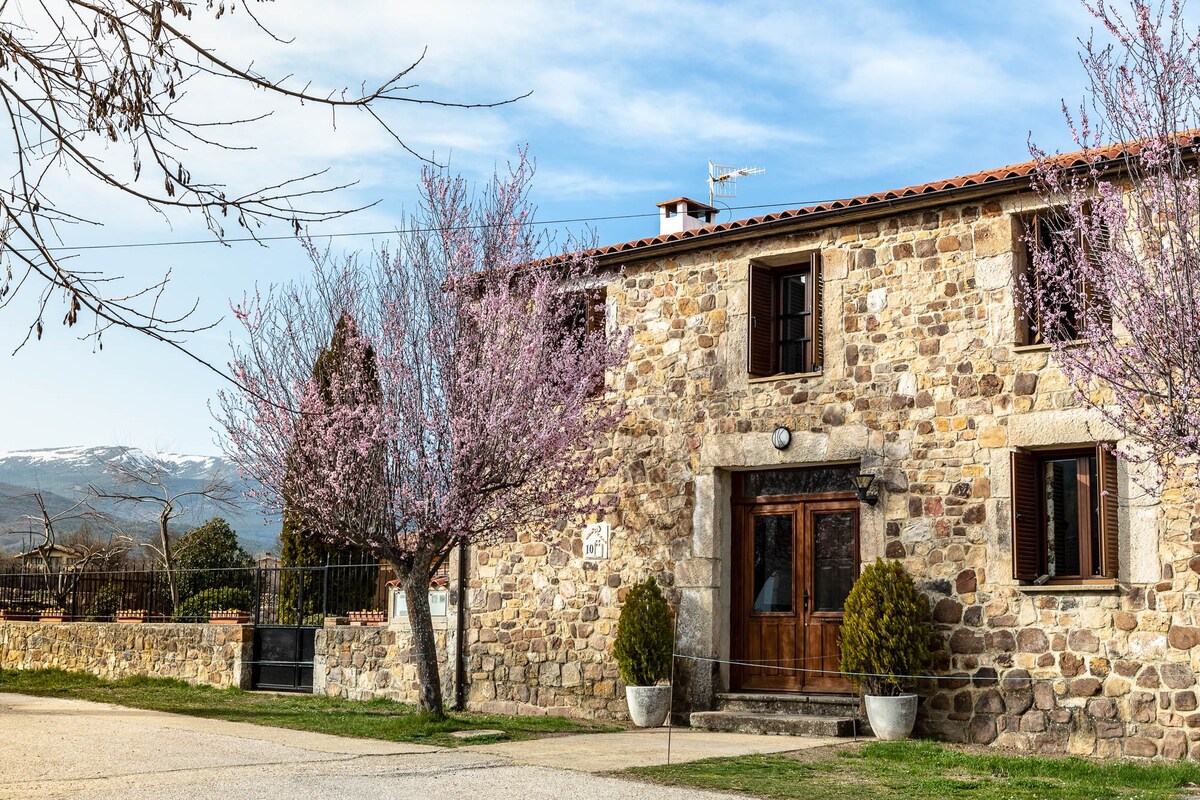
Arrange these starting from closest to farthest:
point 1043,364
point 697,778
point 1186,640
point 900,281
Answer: point 697,778 < point 1186,640 < point 1043,364 < point 900,281

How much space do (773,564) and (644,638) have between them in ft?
5.01

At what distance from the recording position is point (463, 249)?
509 inches

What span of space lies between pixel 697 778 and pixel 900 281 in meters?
5.44

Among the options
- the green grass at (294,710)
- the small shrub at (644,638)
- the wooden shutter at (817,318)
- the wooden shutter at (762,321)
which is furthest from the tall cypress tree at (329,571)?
the wooden shutter at (817,318)

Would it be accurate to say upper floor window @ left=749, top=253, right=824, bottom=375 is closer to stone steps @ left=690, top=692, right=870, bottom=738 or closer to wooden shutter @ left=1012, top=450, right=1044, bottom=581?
wooden shutter @ left=1012, top=450, right=1044, bottom=581

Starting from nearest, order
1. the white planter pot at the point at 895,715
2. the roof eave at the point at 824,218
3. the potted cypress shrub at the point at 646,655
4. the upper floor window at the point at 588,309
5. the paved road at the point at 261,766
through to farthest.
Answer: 1. the paved road at the point at 261,766
2. the white planter pot at the point at 895,715
3. the roof eave at the point at 824,218
4. the potted cypress shrub at the point at 646,655
5. the upper floor window at the point at 588,309

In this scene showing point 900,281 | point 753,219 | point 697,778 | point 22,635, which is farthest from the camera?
point 22,635

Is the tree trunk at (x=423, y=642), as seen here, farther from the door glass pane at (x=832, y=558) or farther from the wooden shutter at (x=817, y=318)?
the wooden shutter at (x=817, y=318)

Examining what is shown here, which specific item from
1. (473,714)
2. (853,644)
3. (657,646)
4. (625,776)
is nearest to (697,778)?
(625,776)

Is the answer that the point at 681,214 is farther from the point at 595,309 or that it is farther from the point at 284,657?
the point at 284,657

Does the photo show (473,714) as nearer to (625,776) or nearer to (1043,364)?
(625,776)

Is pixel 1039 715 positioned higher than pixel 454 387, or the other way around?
pixel 454 387

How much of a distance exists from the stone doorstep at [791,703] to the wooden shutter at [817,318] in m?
3.18

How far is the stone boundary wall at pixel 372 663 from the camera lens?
14.9 m
